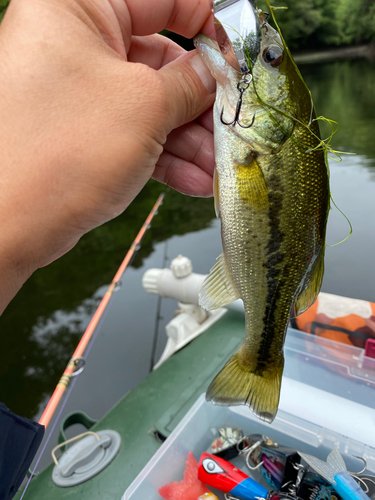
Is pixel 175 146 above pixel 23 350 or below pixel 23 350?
above

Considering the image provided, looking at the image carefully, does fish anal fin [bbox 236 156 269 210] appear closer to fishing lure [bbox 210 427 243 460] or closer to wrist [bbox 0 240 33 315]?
wrist [bbox 0 240 33 315]

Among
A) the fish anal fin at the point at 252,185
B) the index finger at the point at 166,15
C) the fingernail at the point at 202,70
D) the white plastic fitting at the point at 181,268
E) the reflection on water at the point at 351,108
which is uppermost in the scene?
the reflection on water at the point at 351,108

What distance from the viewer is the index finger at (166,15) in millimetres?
1124

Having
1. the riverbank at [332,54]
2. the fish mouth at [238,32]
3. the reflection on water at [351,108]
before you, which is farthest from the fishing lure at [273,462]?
the riverbank at [332,54]

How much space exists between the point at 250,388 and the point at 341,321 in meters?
1.09

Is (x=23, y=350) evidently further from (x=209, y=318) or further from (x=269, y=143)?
(x=269, y=143)

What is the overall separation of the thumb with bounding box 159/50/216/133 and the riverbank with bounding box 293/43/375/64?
32571 millimetres

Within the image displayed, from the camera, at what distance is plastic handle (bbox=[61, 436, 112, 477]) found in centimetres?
178

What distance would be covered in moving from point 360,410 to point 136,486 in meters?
1.10

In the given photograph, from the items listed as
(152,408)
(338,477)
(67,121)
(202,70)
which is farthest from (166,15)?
(152,408)

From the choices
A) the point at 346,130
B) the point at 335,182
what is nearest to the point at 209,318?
the point at 335,182

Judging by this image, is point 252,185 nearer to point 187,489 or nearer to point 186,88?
point 186,88

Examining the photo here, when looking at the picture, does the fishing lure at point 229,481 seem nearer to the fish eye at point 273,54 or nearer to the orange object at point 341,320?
the orange object at point 341,320

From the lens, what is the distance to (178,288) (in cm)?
295
